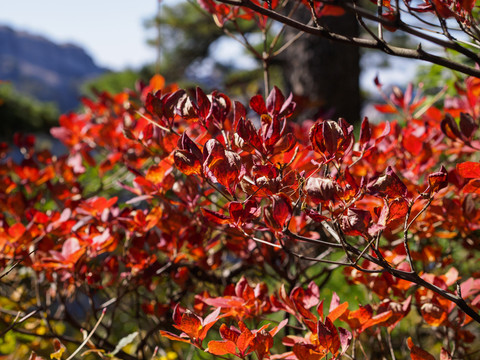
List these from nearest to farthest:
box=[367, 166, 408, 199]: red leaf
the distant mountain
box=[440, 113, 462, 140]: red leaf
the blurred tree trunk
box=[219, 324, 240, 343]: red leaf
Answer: box=[367, 166, 408, 199]: red leaf
box=[219, 324, 240, 343]: red leaf
box=[440, 113, 462, 140]: red leaf
the blurred tree trunk
the distant mountain

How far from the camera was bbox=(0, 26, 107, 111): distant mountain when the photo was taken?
33634 mm

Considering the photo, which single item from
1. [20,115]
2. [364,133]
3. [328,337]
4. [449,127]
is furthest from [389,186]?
[20,115]

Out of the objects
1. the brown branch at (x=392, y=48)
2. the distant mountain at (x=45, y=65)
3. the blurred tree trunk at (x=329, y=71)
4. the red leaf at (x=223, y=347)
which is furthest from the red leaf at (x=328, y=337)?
the distant mountain at (x=45, y=65)

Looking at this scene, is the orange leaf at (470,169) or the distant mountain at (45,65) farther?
the distant mountain at (45,65)

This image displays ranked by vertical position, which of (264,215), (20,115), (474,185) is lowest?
(20,115)

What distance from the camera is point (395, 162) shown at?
112cm

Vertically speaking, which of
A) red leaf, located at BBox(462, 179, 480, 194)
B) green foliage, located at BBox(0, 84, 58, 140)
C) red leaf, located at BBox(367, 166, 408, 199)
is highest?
red leaf, located at BBox(462, 179, 480, 194)

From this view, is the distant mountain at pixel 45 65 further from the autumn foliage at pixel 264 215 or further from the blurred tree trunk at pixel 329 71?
the autumn foliage at pixel 264 215

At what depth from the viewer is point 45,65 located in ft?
131

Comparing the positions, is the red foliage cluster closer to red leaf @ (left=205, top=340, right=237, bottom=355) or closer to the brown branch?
red leaf @ (left=205, top=340, right=237, bottom=355)

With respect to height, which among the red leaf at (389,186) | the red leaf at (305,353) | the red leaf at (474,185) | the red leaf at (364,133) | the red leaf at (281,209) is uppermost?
the red leaf at (364,133)

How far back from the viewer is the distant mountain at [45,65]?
110 ft

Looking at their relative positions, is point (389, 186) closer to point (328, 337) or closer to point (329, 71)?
point (328, 337)

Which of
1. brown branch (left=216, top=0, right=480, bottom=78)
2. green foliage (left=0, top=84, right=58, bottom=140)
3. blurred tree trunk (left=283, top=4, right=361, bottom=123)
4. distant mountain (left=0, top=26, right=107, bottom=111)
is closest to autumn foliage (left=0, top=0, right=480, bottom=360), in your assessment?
brown branch (left=216, top=0, right=480, bottom=78)
